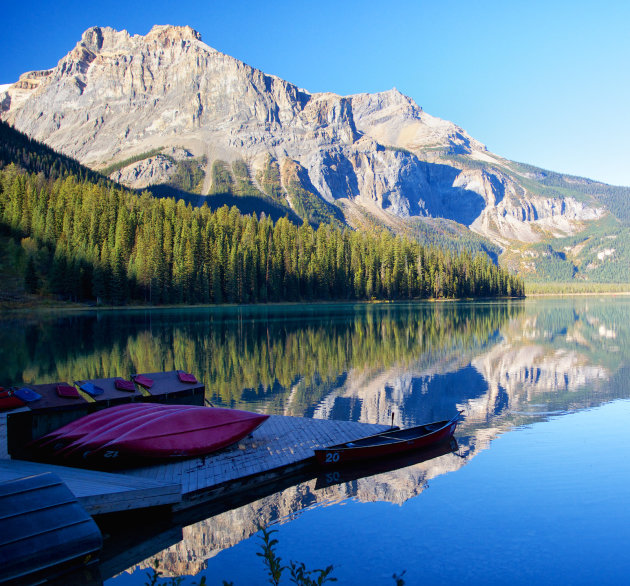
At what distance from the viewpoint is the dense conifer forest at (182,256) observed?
9838 cm

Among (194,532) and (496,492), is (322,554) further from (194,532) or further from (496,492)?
(496,492)

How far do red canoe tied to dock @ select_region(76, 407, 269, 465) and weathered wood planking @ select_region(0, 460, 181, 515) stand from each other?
75cm

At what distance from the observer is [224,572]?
1026 centimetres

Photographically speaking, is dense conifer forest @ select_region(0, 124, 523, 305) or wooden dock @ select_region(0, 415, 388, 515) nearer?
wooden dock @ select_region(0, 415, 388, 515)

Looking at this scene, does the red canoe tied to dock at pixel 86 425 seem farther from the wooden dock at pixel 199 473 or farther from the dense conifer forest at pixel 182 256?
the dense conifer forest at pixel 182 256

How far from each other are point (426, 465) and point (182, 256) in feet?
321

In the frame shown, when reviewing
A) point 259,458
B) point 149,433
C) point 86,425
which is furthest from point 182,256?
point 259,458

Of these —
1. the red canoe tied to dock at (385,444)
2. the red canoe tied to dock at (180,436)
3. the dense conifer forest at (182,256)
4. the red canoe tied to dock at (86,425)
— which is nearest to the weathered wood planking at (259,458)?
the red canoe tied to dock at (180,436)

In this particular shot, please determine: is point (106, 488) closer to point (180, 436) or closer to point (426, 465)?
point (180, 436)

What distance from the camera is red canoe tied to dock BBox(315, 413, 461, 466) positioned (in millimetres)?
15867

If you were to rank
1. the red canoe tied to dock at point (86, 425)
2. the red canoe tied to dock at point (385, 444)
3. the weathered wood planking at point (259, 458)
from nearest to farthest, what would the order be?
the weathered wood planking at point (259, 458)
the red canoe tied to dock at point (86, 425)
the red canoe tied to dock at point (385, 444)

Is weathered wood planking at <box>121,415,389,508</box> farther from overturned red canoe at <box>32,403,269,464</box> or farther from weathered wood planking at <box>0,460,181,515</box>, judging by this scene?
weathered wood planking at <box>0,460,181,515</box>

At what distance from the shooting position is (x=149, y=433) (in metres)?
14.8

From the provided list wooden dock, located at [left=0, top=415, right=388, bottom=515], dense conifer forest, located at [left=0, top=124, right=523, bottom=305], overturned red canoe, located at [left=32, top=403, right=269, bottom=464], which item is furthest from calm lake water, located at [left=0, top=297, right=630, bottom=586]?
dense conifer forest, located at [left=0, top=124, right=523, bottom=305]
